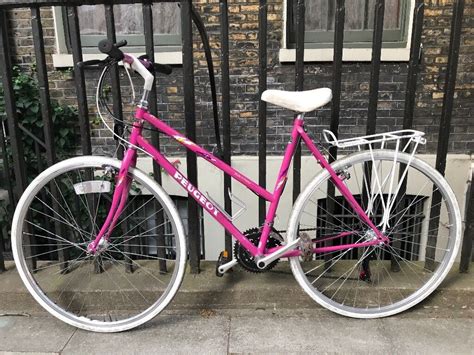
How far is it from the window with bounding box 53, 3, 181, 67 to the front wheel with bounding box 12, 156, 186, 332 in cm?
273

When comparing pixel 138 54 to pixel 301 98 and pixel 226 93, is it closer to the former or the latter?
pixel 226 93

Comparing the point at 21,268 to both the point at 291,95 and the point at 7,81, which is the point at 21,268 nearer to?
the point at 7,81

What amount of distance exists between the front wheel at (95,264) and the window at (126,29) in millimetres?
2729

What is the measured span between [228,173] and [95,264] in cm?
101

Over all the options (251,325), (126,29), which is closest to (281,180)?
(251,325)

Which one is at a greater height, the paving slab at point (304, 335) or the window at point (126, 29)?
the window at point (126, 29)

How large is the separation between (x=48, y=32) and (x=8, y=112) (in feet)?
9.44

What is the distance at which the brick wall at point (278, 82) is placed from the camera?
188 inches

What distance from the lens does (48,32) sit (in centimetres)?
496

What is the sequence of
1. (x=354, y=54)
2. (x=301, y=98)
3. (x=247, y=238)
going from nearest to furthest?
(x=301, y=98) → (x=247, y=238) → (x=354, y=54)

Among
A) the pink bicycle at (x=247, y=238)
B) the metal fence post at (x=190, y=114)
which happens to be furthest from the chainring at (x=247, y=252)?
the metal fence post at (x=190, y=114)

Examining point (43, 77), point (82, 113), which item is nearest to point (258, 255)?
point (82, 113)

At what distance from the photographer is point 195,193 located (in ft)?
7.57

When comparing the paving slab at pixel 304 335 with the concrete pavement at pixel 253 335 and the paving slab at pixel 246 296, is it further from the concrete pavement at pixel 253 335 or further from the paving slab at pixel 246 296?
the paving slab at pixel 246 296
